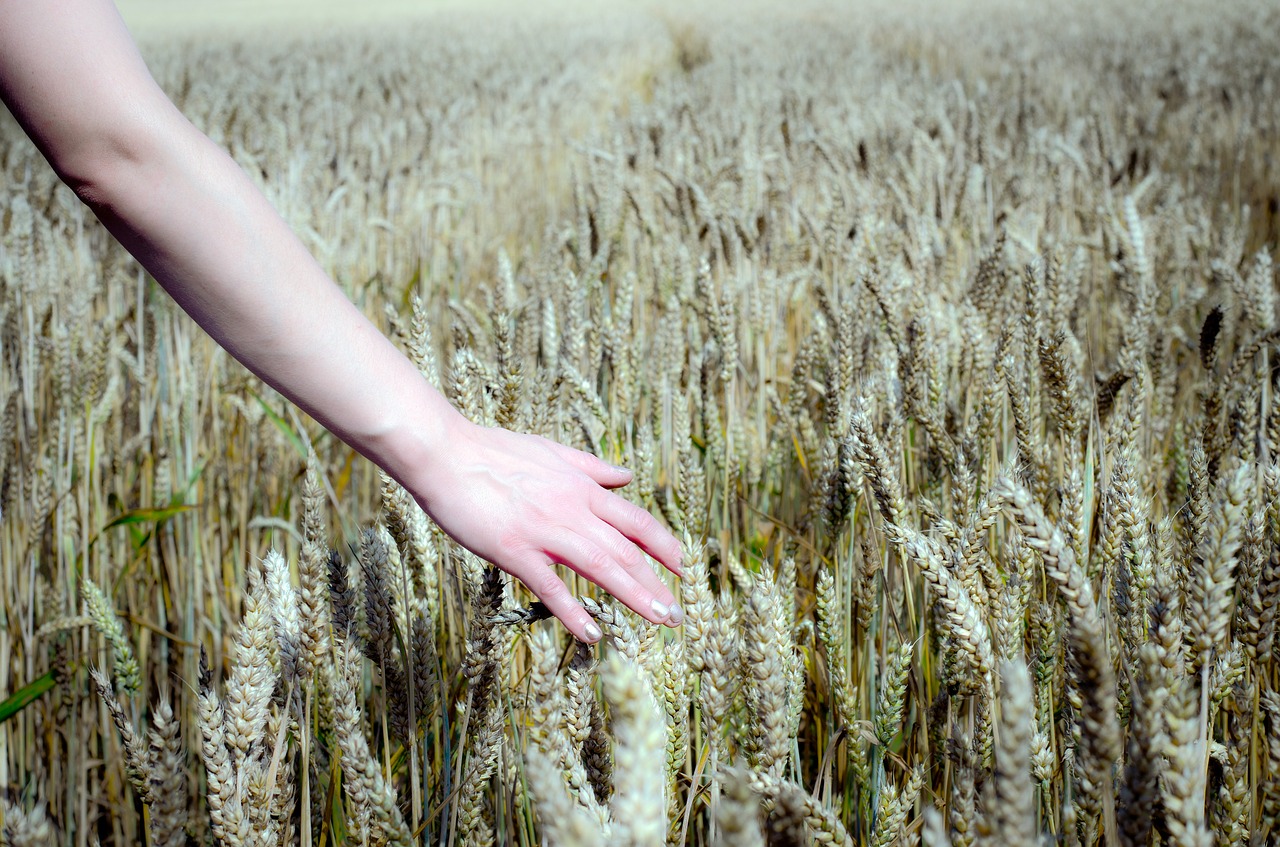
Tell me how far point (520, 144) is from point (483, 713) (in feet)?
15.0

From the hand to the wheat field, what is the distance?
0.03 metres

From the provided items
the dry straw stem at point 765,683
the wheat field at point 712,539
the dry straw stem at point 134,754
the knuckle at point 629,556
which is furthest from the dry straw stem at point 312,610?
the dry straw stem at point 765,683

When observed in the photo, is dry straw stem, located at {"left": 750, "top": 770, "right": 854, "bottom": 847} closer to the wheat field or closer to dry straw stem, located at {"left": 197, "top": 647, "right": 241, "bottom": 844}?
the wheat field

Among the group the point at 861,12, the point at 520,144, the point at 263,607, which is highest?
the point at 861,12

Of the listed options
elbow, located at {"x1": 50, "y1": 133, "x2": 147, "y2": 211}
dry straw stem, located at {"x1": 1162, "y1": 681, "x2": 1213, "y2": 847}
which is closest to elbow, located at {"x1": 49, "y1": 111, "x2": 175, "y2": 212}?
elbow, located at {"x1": 50, "y1": 133, "x2": 147, "y2": 211}

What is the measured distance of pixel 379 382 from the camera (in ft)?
2.30

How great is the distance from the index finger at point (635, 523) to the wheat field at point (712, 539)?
9cm

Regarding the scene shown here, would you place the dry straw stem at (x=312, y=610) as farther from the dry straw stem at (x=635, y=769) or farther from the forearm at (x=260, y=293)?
the dry straw stem at (x=635, y=769)

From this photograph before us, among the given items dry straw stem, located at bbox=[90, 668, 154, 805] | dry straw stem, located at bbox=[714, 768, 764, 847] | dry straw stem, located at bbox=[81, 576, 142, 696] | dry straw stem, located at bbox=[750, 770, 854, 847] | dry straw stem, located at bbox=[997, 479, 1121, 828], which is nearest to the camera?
dry straw stem, located at bbox=[714, 768, 764, 847]

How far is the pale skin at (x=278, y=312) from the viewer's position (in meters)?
0.62

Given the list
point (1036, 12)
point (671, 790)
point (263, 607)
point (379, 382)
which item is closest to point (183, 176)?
point (379, 382)

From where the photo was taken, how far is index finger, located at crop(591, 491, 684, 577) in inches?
31.2

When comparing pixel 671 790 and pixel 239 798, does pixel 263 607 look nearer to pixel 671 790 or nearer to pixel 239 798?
pixel 239 798

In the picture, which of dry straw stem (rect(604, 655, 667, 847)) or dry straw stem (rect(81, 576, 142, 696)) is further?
dry straw stem (rect(81, 576, 142, 696))
